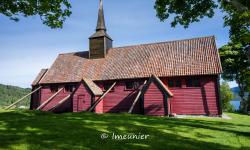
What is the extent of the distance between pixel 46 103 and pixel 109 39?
12.7 m

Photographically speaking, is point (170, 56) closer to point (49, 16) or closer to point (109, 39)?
point (109, 39)

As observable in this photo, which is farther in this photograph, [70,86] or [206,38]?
[70,86]

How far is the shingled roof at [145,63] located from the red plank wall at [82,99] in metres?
2.27

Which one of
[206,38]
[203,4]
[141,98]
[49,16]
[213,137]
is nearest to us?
[213,137]

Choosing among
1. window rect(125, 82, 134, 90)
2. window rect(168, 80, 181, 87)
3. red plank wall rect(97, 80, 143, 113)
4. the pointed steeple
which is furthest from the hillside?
window rect(168, 80, 181, 87)

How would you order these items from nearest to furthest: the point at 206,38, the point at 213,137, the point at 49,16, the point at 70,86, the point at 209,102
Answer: the point at 213,137, the point at 49,16, the point at 209,102, the point at 206,38, the point at 70,86

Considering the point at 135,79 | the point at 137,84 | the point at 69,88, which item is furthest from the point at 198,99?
the point at 69,88

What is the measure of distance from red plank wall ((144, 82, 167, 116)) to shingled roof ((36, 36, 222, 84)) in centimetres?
225

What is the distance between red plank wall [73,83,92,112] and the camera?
2895 cm

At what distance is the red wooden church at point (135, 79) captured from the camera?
26172mm

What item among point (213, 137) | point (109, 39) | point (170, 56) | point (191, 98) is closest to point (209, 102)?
point (191, 98)

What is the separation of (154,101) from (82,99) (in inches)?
351

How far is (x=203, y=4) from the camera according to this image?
1758 cm

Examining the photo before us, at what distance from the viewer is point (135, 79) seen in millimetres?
28812
